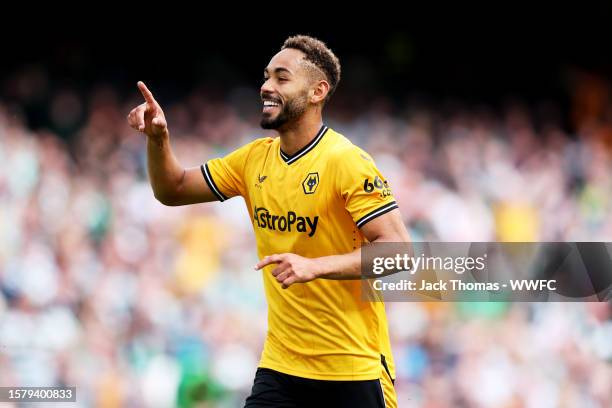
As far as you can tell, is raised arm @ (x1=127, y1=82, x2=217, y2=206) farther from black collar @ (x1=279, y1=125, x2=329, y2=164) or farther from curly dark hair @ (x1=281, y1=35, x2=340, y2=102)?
curly dark hair @ (x1=281, y1=35, x2=340, y2=102)

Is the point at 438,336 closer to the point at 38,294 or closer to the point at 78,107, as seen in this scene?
the point at 38,294

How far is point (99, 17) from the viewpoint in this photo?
36.7 feet

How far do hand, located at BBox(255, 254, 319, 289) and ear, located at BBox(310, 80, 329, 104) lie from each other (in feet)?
3.42

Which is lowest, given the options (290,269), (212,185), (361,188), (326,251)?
(290,269)

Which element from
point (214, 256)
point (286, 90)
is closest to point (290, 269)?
point (286, 90)

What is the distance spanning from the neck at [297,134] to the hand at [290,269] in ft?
2.73

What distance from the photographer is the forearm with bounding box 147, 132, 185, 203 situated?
4.60m

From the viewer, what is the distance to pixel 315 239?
429 cm

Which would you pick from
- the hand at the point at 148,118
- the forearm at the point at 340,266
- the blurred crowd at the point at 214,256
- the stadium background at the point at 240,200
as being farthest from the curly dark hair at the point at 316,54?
the blurred crowd at the point at 214,256

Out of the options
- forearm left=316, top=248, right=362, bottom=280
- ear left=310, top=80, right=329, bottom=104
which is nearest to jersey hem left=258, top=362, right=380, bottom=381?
forearm left=316, top=248, right=362, bottom=280

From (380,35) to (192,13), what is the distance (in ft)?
7.75

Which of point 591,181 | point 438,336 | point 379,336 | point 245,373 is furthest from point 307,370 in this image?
point 591,181

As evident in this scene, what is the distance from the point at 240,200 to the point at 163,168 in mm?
5271

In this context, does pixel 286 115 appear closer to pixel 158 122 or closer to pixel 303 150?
pixel 303 150
